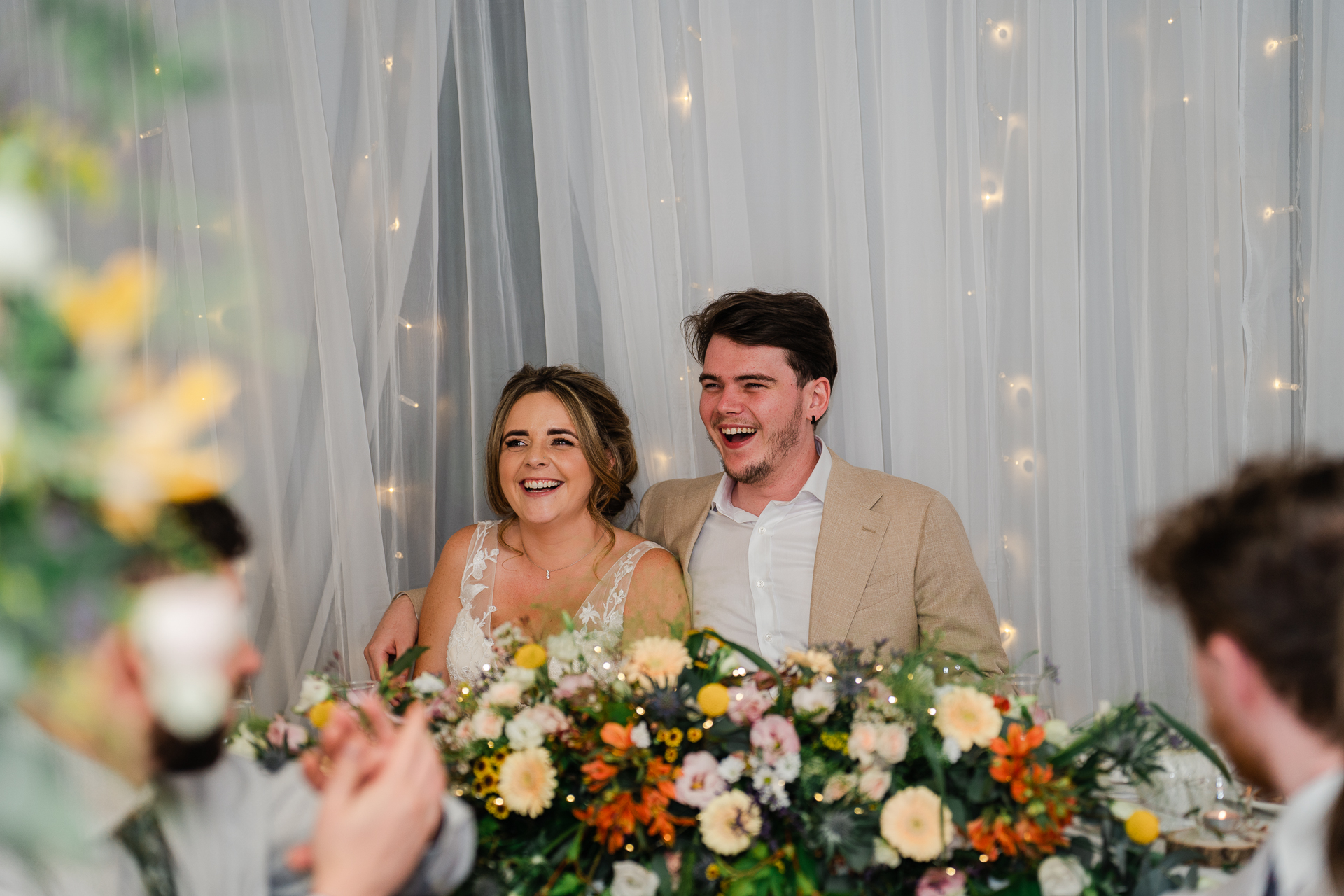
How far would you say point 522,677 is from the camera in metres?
1.35

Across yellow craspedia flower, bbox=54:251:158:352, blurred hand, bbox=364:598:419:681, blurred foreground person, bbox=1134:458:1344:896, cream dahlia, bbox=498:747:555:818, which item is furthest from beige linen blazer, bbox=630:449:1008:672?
yellow craspedia flower, bbox=54:251:158:352

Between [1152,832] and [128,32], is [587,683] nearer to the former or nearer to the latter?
[1152,832]

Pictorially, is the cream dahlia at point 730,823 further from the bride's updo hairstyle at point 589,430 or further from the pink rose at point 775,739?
the bride's updo hairstyle at point 589,430

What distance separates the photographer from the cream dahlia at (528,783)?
1.17m

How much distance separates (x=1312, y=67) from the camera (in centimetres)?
253

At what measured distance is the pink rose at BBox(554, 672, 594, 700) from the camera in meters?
1.29

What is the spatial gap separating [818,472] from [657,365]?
56 centimetres

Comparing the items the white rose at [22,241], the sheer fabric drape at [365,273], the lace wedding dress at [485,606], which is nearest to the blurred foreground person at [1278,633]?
the white rose at [22,241]

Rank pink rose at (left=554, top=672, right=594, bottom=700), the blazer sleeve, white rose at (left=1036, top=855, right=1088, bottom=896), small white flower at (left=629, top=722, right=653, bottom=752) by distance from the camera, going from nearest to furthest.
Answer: white rose at (left=1036, top=855, right=1088, bottom=896)
small white flower at (left=629, top=722, right=653, bottom=752)
pink rose at (left=554, top=672, right=594, bottom=700)
the blazer sleeve

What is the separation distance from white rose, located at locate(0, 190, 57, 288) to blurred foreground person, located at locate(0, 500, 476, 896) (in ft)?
0.65

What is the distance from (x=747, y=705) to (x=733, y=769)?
9cm

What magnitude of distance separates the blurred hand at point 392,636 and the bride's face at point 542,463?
0.39 meters

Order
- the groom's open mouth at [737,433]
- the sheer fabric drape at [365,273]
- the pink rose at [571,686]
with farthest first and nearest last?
1. the sheer fabric drape at [365,273]
2. the groom's open mouth at [737,433]
3. the pink rose at [571,686]

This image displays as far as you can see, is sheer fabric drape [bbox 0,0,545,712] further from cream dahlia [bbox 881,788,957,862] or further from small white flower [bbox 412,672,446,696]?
cream dahlia [bbox 881,788,957,862]
